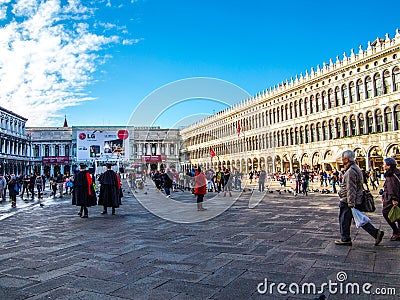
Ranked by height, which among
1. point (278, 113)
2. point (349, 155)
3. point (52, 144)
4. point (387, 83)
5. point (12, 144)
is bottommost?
point (349, 155)

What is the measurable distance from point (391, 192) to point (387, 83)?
1273 inches

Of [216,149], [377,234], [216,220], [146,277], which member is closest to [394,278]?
[377,234]

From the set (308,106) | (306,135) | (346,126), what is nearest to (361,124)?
(346,126)

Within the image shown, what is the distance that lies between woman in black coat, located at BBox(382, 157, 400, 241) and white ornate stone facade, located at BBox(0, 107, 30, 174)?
6304 centimetres

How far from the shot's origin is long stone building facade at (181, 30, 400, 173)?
3297cm

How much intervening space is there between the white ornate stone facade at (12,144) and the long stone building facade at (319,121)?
34.7 m

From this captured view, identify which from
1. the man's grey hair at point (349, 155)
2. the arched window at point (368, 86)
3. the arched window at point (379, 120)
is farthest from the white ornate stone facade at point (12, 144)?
the man's grey hair at point (349, 155)

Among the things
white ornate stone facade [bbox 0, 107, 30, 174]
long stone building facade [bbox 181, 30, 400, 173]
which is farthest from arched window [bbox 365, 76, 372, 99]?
white ornate stone facade [bbox 0, 107, 30, 174]

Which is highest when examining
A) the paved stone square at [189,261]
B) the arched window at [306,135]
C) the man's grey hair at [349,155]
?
the arched window at [306,135]

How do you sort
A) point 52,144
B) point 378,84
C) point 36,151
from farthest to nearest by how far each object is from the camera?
point 52,144
point 36,151
point 378,84

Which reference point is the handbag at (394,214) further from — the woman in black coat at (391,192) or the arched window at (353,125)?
the arched window at (353,125)

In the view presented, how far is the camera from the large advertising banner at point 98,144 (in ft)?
207

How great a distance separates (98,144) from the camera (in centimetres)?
6366

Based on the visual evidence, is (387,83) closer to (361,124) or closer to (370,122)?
(370,122)
